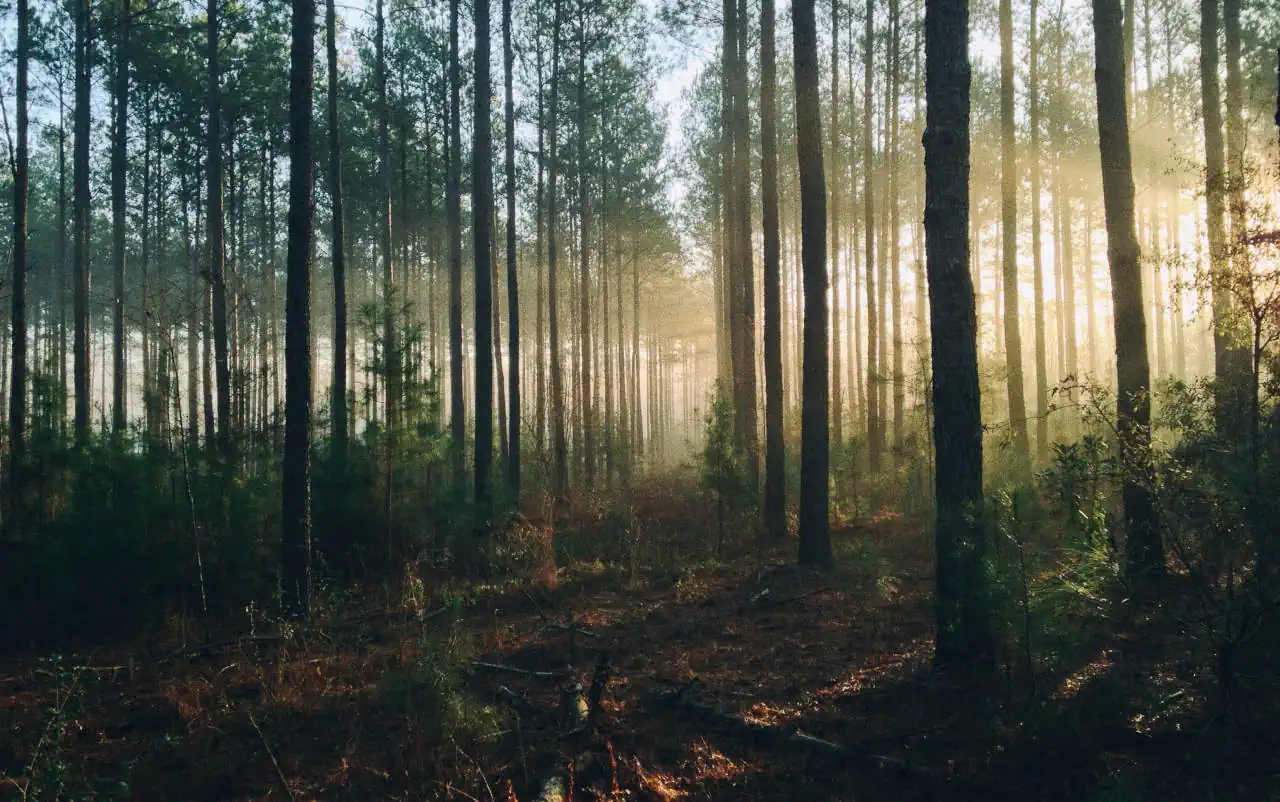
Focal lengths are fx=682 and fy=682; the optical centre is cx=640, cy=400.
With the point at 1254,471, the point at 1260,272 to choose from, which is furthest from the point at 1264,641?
the point at 1260,272

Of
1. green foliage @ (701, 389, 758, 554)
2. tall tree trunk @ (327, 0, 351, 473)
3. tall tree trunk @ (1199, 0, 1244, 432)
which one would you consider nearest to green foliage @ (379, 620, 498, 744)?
tall tree trunk @ (1199, 0, 1244, 432)

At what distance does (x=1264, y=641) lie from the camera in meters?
4.57

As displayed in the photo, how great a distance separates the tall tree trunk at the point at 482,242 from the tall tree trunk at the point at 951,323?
7990 millimetres

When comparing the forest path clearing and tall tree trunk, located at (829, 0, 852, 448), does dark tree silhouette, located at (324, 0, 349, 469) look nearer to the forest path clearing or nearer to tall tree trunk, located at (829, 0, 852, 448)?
the forest path clearing

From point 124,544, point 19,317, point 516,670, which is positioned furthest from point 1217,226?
point 19,317

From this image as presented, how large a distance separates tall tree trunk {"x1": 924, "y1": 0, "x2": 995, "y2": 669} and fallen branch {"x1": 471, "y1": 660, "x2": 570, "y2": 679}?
10.7 ft

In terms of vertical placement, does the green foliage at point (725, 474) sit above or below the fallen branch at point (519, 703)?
above

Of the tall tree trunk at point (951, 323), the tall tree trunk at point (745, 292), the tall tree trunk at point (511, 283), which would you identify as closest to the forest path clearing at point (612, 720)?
the tall tree trunk at point (951, 323)

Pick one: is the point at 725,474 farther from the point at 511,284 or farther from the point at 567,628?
the point at 511,284

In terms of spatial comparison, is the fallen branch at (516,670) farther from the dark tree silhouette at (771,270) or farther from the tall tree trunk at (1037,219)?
the tall tree trunk at (1037,219)

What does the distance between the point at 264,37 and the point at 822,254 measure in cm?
1754

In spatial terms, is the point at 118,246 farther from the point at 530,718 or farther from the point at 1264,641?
the point at 1264,641

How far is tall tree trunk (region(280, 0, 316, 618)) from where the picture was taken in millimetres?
7762

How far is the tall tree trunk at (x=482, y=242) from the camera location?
1206 cm
